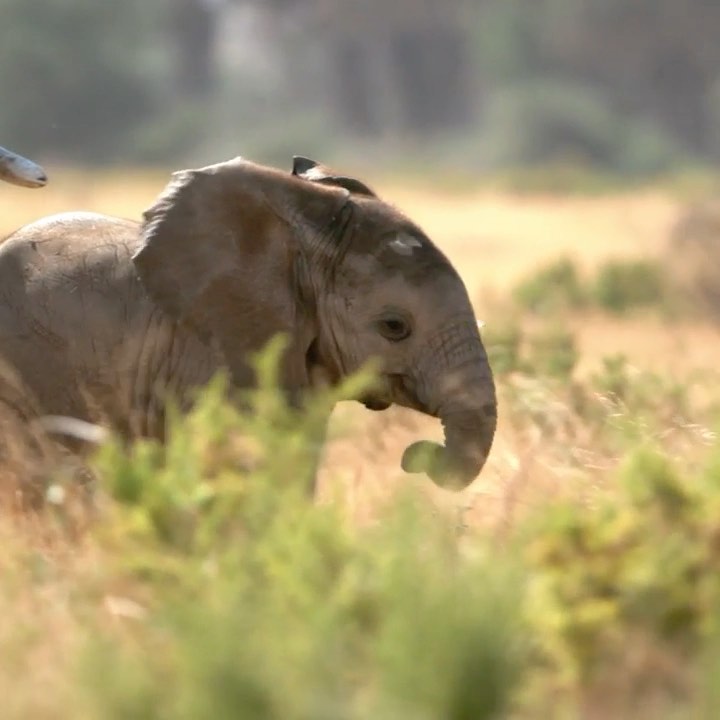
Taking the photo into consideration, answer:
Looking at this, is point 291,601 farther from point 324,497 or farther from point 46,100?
point 46,100

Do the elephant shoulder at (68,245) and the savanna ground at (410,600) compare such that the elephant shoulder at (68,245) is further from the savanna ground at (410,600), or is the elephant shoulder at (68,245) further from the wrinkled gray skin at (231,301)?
the savanna ground at (410,600)

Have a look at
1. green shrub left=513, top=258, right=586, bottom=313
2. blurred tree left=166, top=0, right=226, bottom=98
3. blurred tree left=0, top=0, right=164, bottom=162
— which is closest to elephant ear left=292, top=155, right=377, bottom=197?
green shrub left=513, top=258, right=586, bottom=313

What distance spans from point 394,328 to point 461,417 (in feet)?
1.24

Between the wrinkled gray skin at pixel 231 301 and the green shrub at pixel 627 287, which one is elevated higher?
the green shrub at pixel 627 287

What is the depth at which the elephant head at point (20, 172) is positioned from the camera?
668 centimetres

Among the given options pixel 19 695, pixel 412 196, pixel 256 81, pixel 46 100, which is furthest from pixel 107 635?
pixel 256 81

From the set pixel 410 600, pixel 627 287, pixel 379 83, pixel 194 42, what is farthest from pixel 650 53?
pixel 410 600

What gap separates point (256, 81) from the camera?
6153cm

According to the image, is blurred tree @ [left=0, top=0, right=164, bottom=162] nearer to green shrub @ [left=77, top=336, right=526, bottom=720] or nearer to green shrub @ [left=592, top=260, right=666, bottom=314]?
green shrub @ [left=592, top=260, right=666, bottom=314]

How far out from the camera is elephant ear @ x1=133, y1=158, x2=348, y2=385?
665 cm

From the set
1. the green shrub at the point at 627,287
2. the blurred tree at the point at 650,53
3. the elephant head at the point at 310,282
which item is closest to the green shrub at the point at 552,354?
the elephant head at the point at 310,282

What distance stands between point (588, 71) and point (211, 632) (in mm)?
47712

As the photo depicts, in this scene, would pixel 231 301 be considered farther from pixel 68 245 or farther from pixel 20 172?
A: pixel 20 172

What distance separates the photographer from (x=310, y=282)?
6762 mm
